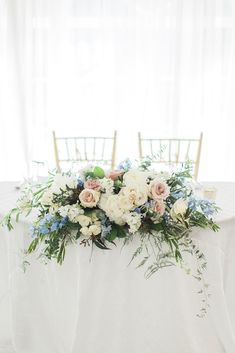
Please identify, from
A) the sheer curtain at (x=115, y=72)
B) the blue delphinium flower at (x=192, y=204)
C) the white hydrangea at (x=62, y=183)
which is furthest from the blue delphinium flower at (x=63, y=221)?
the sheer curtain at (x=115, y=72)

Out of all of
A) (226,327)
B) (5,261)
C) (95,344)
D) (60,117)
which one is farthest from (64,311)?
(60,117)

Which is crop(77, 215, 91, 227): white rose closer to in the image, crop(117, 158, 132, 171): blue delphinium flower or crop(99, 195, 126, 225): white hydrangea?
crop(99, 195, 126, 225): white hydrangea

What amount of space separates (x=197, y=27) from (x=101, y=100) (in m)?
0.94

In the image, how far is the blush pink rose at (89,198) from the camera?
1702 millimetres

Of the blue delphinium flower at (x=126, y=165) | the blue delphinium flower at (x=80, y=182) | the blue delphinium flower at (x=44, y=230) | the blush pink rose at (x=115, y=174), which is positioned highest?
Answer: the blue delphinium flower at (x=126, y=165)

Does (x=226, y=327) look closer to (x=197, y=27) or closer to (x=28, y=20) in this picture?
(x=197, y=27)

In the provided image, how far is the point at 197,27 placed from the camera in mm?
3689

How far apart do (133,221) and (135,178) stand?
164 mm

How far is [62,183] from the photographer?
1763mm

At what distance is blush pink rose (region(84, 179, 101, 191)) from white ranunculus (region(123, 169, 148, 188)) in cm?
10

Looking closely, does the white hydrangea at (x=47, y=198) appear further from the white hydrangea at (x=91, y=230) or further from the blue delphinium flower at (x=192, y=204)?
the blue delphinium flower at (x=192, y=204)

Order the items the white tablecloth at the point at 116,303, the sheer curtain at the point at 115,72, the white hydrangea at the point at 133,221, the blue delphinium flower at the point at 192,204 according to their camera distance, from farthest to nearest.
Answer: the sheer curtain at the point at 115,72
the white tablecloth at the point at 116,303
the blue delphinium flower at the point at 192,204
the white hydrangea at the point at 133,221

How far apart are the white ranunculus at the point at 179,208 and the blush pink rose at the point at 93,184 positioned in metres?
0.29

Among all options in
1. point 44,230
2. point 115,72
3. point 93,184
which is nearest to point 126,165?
point 93,184
